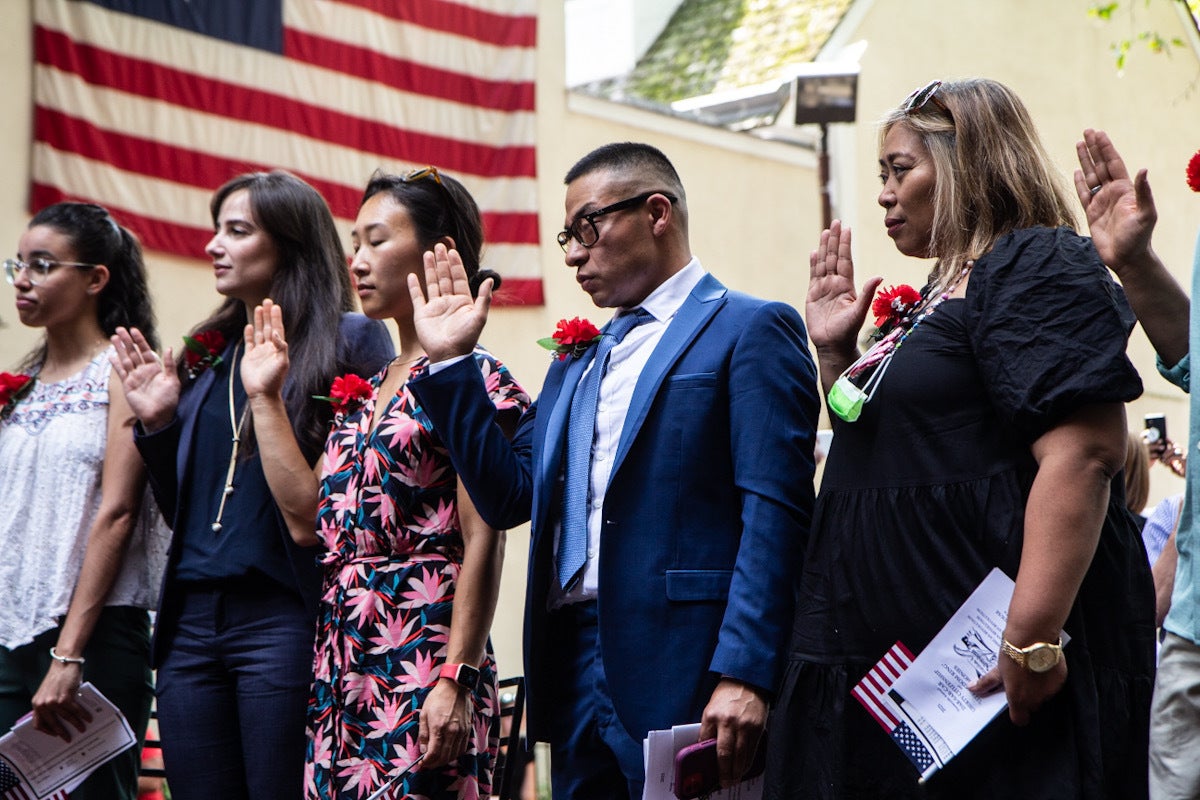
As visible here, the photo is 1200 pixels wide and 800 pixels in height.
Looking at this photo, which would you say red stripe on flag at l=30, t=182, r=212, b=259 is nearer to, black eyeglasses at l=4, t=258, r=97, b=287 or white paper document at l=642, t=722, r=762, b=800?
black eyeglasses at l=4, t=258, r=97, b=287

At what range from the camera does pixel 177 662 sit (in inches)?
153

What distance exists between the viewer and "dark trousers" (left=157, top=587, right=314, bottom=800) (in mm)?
3732

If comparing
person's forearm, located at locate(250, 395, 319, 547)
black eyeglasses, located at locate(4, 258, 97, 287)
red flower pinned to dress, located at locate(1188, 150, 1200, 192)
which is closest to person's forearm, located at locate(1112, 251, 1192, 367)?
red flower pinned to dress, located at locate(1188, 150, 1200, 192)

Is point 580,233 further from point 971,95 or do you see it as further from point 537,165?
point 537,165

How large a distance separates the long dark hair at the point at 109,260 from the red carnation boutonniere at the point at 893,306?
274 cm

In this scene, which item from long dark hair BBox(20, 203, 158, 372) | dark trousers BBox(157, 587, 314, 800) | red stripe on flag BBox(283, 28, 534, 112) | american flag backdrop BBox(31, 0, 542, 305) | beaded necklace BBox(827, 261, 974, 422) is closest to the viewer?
beaded necklace BBox(827, 261, 974, 422)

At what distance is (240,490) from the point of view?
158 inches

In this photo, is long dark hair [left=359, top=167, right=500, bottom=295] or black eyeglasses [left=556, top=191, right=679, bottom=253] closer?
black eyeglasses [left=556, top=191, right=679, bottom=253]

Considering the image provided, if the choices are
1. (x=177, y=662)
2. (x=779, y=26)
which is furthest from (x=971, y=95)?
(x=779, y=26)


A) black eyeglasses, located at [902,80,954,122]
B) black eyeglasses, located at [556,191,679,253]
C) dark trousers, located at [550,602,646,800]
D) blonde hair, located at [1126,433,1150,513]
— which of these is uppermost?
black eyeglasses, located at [902,80,954,122]

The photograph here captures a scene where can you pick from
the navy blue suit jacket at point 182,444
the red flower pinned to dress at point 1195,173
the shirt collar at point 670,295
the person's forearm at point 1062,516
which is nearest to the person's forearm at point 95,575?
the navy blue suit jacket at point 182,444

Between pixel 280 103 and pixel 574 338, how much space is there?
19.5 ft

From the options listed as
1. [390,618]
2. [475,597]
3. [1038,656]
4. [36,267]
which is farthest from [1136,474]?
[36,267]

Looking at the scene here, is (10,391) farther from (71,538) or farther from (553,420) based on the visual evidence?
(553,420)
